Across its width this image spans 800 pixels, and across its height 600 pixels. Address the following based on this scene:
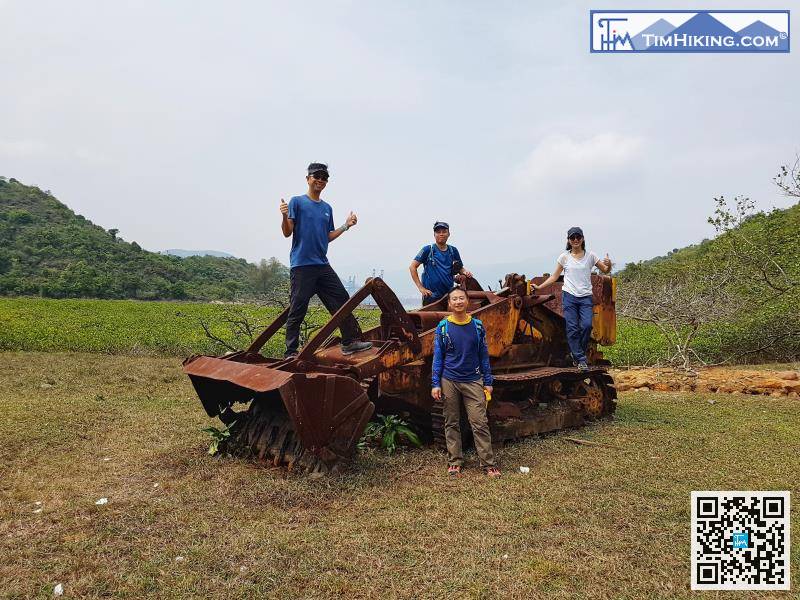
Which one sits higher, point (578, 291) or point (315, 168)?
point (315, 168)

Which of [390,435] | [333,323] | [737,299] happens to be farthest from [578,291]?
[737,299]

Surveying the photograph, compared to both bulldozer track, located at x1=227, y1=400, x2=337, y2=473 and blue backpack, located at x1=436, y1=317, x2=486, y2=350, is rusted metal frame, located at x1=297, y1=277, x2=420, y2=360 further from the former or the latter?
bulldozer track, located at x1=227, y1=400, x2=337, y2=473

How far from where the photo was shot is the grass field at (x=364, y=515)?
3303 mm

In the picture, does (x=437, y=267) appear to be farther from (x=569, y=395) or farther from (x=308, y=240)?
(x=569, y=395)

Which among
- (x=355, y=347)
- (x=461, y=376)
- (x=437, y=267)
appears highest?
(x=437, y=267)

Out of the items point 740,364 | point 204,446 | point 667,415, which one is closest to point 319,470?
point 204,446

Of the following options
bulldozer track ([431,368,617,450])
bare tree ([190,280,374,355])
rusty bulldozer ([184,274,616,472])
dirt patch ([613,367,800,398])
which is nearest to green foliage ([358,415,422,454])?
rusty bulldozer ([184,274,616,472])

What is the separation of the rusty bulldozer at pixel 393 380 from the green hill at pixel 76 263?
38511 mm

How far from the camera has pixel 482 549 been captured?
3.70m

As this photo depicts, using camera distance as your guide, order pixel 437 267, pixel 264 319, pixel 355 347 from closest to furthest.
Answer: pixel 355 347, pixel 437 267, pixel 264 319

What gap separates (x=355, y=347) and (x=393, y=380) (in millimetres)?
675

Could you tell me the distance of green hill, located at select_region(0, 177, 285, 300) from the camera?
151ft

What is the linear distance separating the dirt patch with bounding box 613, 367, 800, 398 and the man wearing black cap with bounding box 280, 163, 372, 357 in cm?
719

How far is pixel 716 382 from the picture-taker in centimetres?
1080
